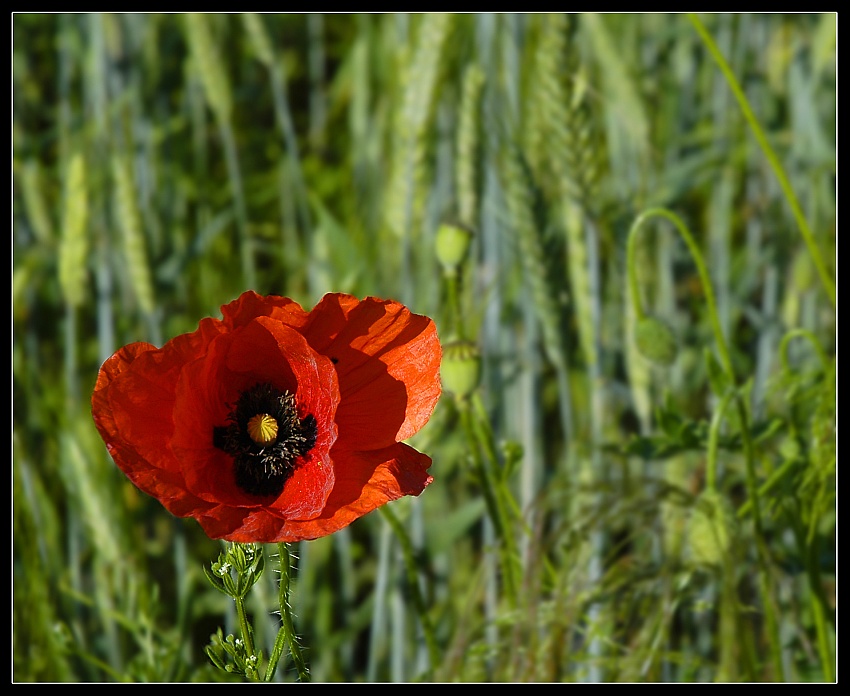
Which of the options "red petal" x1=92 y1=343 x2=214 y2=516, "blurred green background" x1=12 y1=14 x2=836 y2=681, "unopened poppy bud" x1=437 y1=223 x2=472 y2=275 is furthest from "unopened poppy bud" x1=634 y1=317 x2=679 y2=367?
"red petal" x1=92 y1=343 x2=214 y2=516

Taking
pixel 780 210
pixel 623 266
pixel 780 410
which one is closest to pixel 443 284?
pixel 623 266

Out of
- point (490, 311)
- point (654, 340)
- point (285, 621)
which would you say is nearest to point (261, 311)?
point (285, 621)

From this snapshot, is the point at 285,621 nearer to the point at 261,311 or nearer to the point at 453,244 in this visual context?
the point at 261,311

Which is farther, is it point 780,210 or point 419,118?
point 780,210

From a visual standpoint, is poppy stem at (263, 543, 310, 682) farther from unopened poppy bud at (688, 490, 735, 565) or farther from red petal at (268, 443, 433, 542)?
unopened poppy bud at (688, 490, 735, 565)

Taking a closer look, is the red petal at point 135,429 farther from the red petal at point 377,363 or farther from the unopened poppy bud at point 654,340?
the unopened poppy bud at point 654,340
